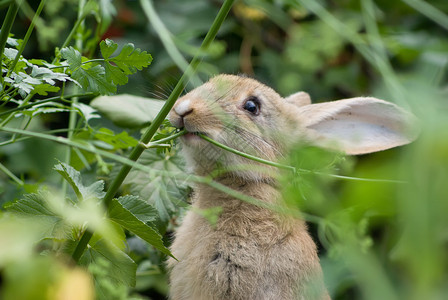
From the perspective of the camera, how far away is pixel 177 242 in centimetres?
265

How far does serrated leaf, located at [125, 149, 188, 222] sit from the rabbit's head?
107 mm

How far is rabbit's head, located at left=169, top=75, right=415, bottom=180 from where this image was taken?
7.88 ft

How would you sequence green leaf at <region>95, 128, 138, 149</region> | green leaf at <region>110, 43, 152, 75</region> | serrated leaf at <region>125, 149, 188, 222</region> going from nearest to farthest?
1. green leaf at <region>110, 43, 152, 75</region>
2. green leaf at <region>95, 128, 138, 149</region>
3. serrated leaf at <region>125, 149, 188, 222</region>

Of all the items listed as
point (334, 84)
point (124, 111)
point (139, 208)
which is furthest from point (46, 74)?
point (334, 84)

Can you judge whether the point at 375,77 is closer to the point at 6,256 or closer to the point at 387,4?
the point at 387,4

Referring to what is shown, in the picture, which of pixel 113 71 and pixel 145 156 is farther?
pixel 145 156

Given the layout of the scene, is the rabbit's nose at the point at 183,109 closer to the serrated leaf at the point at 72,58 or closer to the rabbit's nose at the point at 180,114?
the rabbit's nose at the point at 180,114

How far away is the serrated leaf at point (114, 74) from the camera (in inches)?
70.9

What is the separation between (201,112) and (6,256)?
1.71 m

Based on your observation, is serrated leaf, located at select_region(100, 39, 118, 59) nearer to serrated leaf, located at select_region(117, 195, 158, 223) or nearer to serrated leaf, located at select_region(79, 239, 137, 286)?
serrated leaf, located at select_region(117, 195, 158, 223)

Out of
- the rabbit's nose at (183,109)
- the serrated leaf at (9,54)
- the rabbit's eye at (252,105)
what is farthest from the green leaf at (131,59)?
the rabbit's eye at (252,105)

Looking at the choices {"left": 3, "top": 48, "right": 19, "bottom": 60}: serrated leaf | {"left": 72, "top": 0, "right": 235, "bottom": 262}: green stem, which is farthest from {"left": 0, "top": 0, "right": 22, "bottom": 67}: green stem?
{"left": 72, "top": 0, "right": 235, "bottom": 262}: green stem

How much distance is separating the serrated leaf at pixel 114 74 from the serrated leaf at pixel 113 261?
1.64 ft

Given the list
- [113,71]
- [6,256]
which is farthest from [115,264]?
[6,256]
